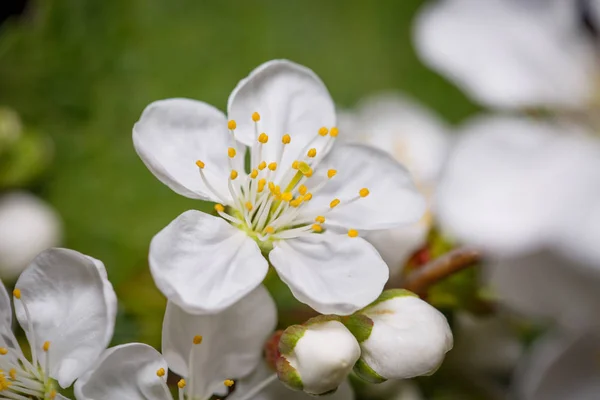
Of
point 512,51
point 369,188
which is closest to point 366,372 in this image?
point 369,188

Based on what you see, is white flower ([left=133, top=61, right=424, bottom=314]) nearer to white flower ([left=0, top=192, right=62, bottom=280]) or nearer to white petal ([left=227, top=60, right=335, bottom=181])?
white petal ([left=227, top=60, right=335, bottom=181])

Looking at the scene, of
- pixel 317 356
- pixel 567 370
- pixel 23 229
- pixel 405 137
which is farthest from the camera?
pixel 405 137

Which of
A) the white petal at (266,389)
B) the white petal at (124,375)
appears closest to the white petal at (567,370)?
the white petal at (266,389)

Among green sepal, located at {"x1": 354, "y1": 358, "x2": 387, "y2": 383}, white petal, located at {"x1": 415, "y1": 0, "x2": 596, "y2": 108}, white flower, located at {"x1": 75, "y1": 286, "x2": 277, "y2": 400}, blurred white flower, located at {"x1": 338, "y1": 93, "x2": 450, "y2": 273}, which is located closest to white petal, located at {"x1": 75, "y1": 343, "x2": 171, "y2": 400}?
white flower, located at {"x1": 75, "y1": 286, "x2": 277, "y2": 400}

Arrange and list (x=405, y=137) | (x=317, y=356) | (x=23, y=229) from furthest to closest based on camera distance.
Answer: (x=405, y=137)
(x=23, y=229)
(x=317, y=356)

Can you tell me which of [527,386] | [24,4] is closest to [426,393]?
[527,386]

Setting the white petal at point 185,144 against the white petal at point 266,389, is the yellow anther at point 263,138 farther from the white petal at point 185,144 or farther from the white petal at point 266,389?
the white petal at point 266,389

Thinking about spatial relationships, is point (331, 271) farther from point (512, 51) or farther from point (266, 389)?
point (512, 51)
